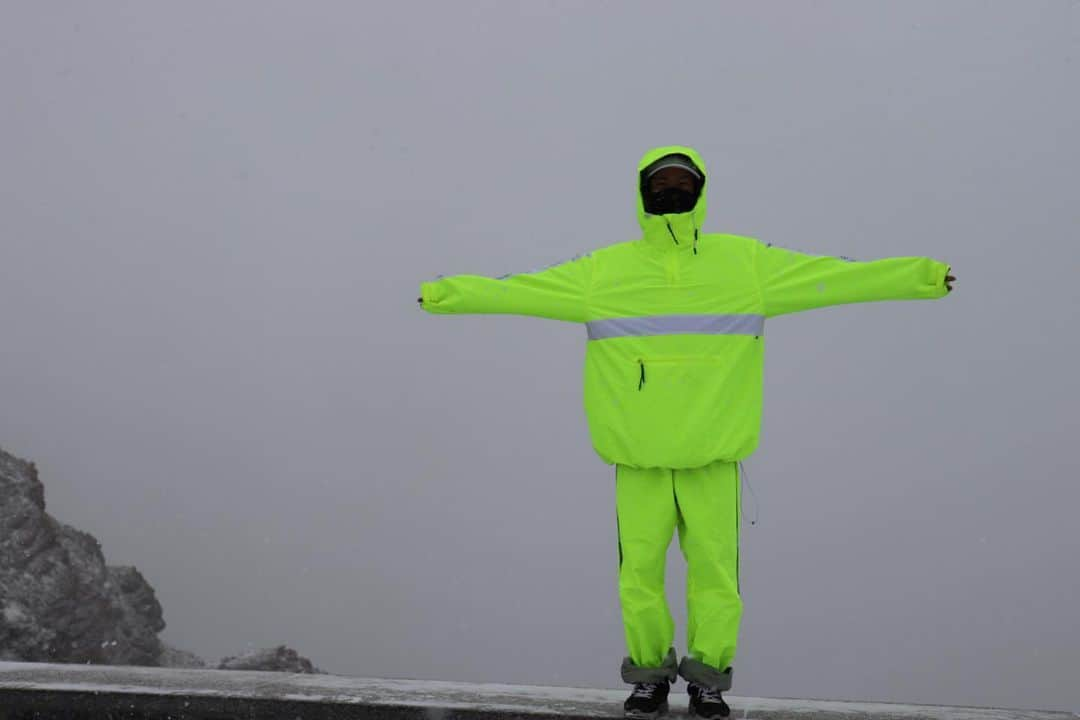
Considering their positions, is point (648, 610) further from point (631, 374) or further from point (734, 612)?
point (631, 374)

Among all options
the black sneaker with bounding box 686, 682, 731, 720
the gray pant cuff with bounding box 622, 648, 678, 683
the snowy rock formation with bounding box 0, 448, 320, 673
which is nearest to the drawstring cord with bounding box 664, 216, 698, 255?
A: the gray pant cuff with bounding box 622, 648, 678, 683

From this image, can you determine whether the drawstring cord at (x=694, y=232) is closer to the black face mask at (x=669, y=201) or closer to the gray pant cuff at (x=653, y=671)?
the black face mask at (x=669, y=201)

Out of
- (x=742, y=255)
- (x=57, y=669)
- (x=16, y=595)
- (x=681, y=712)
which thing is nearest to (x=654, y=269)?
(x=742, y=255)

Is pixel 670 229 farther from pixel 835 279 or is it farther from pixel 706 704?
pixel 706 704

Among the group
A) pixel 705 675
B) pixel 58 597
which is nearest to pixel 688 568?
pixel 705 675

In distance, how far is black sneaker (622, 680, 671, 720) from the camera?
3.64 metres

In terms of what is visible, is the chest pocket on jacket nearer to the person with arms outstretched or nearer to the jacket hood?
the person with arms outstretched

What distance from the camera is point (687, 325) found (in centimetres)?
373

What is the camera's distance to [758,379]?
379 cm

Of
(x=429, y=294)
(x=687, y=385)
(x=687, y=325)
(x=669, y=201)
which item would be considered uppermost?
(x=669, y=201)

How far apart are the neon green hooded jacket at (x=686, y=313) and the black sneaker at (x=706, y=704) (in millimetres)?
867

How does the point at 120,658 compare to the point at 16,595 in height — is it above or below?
below

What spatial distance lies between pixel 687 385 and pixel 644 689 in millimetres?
1187

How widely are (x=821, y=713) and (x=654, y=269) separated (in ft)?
6.17
